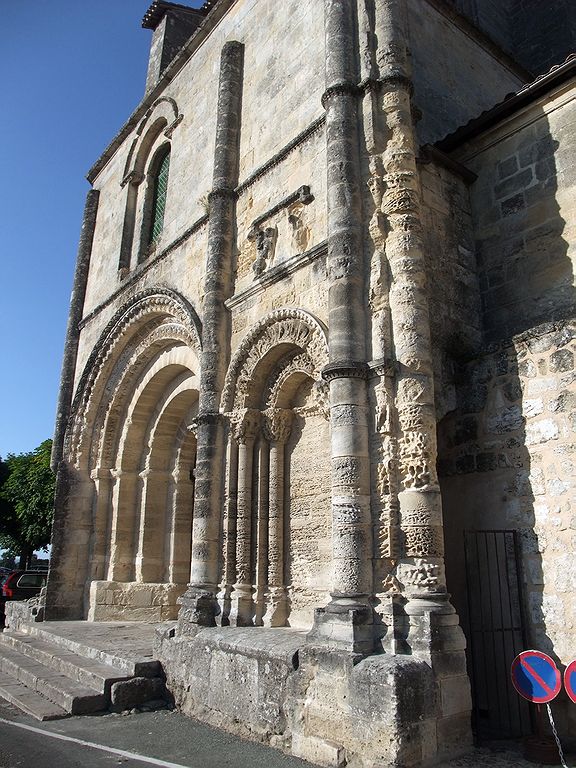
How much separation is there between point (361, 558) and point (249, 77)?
24.2ft

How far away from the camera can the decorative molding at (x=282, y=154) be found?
7407 mm

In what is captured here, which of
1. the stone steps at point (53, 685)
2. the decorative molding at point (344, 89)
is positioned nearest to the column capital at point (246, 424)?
the stone steps at point (53, 685)

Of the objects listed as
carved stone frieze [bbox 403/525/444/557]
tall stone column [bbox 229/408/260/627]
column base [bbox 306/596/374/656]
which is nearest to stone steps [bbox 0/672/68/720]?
tall stone column [bbox 229/408/260/627]

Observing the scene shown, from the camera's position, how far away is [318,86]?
773 centimetres

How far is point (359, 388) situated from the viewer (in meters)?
5.61

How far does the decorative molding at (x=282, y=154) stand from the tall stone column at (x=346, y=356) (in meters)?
0.61

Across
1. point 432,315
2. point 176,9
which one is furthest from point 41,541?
point 432,315

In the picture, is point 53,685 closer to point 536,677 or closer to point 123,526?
point 123,526

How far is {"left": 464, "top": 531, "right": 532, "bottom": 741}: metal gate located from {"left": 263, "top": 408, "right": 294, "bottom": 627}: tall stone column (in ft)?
7.00

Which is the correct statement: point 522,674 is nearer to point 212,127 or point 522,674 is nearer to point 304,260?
point 304,260

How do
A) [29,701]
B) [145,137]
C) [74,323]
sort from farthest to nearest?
[74,323] → [145,137] → [29,701]

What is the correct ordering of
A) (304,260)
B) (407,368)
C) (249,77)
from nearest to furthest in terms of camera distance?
(407,368) < (304,260) < (249,77)

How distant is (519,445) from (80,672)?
210 inches

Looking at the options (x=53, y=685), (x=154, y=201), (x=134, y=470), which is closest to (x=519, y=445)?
(x=53, y=685)
